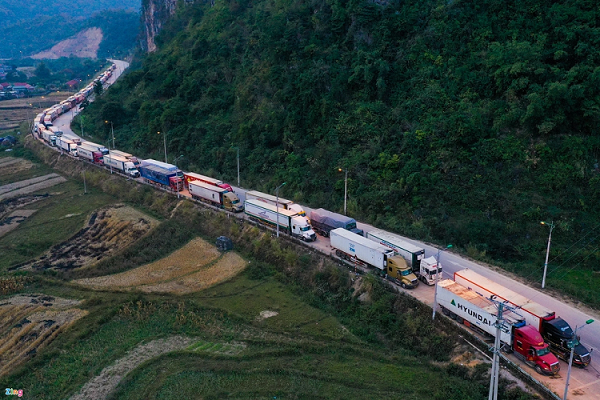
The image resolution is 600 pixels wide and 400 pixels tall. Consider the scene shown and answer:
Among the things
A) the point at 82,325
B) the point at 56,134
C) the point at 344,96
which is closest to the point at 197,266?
the point at 82,325

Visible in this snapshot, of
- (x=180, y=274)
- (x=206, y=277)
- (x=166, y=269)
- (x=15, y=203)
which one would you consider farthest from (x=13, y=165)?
(x=206, y=277)

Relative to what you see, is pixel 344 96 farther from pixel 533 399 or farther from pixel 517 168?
pixel 533 399

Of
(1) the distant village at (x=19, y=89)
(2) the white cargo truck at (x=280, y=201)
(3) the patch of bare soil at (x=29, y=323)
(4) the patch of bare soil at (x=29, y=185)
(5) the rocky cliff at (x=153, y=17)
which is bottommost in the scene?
(4) the patch of bare soil at (x=29, y=185)

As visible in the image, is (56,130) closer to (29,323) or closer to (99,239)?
(99,239)

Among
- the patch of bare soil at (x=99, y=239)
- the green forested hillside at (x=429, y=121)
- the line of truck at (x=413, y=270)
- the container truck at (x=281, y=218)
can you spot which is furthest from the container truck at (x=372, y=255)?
the patch of bare soil at (x=99, y=239)

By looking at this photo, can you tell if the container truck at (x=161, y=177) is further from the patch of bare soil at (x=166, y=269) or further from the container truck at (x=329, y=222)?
the container truck at (x=329, y=222)

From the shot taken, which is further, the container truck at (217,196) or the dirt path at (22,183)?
the dirt path at (22,183)
